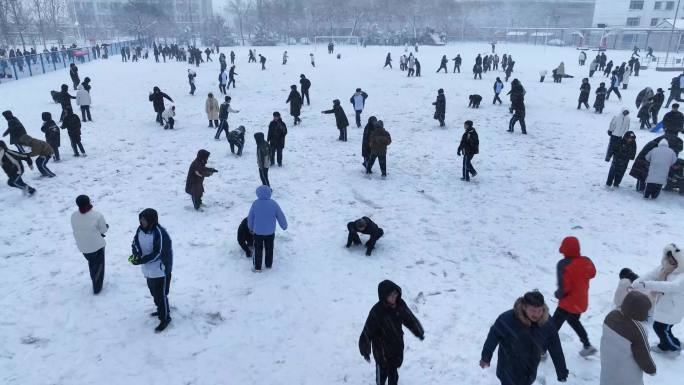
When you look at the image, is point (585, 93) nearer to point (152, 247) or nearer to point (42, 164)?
point (152, 247)

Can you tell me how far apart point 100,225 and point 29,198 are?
5.65 metres

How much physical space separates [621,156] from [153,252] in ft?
34.2

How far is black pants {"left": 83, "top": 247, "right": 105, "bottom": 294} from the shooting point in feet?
20.7

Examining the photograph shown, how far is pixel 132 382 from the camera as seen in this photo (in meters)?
5.03

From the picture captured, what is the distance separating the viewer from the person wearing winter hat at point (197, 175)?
9108 millimetres

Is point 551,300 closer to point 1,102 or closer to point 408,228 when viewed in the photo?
point 408,228

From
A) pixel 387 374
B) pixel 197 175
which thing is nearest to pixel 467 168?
pixel 197 175

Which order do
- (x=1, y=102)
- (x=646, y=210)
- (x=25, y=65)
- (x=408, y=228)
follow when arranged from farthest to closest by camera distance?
(x=25, y=65) → (x=1, y=102) → (x=646, y=210) → (x=408, y=228)

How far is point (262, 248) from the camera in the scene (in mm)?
7242

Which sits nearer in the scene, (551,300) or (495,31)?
(551,300)

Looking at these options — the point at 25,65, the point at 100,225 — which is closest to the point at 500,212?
the point at 100,225

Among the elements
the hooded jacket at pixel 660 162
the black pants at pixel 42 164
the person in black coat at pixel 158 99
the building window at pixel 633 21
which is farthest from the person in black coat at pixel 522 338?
the building window at pixel 633 21

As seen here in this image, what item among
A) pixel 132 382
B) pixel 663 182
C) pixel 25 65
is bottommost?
pixel 132 382

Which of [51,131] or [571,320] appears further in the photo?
[51,131]
